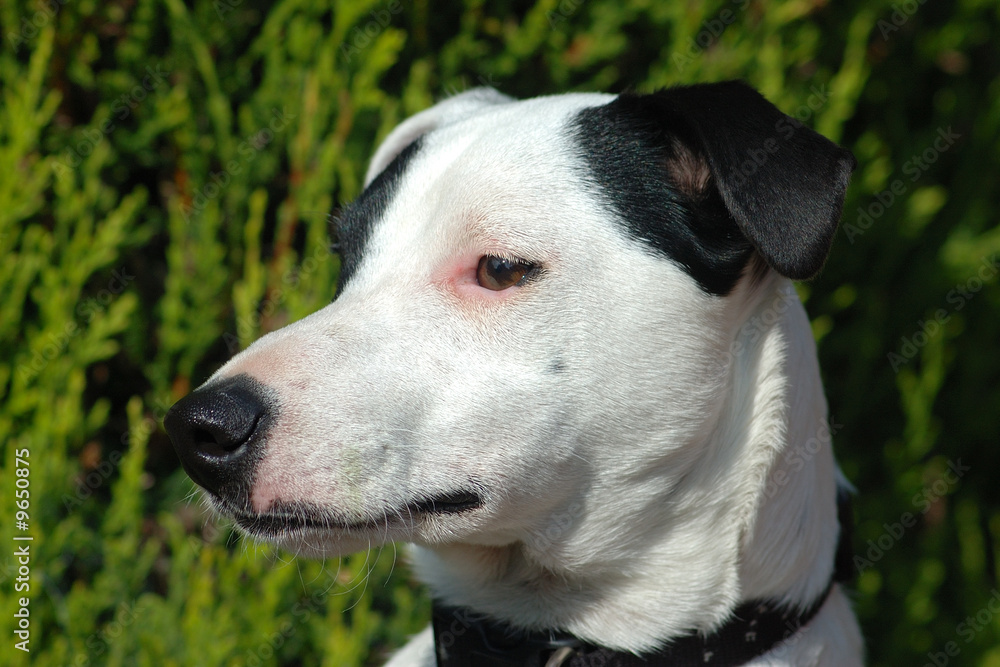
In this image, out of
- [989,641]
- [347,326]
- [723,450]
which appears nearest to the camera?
[347,326]

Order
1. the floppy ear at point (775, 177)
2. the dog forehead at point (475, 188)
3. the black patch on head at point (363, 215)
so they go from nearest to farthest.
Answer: the floppy ear at point (775, 177), the dog forehead at point (475, 188), the black patch on head at point (363, 215)

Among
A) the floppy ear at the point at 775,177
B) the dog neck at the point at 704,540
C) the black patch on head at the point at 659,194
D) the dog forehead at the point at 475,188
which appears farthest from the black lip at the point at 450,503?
the floppy ear at the point at 775,177

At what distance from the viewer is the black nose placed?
4.65 ft

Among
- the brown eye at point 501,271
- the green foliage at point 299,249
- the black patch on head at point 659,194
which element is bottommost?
the green foliage at point 299,249

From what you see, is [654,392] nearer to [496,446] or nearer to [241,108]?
[496,446]

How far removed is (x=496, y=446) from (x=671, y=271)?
48cm

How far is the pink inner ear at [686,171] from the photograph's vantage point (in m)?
1.74

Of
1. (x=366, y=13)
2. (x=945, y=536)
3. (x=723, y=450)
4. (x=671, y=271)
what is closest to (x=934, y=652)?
(x=945, y=536)

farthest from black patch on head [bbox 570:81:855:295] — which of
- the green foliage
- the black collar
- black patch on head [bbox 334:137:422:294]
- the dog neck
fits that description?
the green foliage

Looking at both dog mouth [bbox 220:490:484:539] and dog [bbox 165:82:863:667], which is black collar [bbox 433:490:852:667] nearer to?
dog [bbox 165:82:863:667]

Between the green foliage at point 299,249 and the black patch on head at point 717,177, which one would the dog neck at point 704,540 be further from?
the green foliage at point 299,249

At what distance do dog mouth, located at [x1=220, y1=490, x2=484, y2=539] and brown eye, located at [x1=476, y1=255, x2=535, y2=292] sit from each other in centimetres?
40

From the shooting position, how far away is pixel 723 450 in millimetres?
1736

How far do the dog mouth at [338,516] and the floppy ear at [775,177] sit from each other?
0.71m
